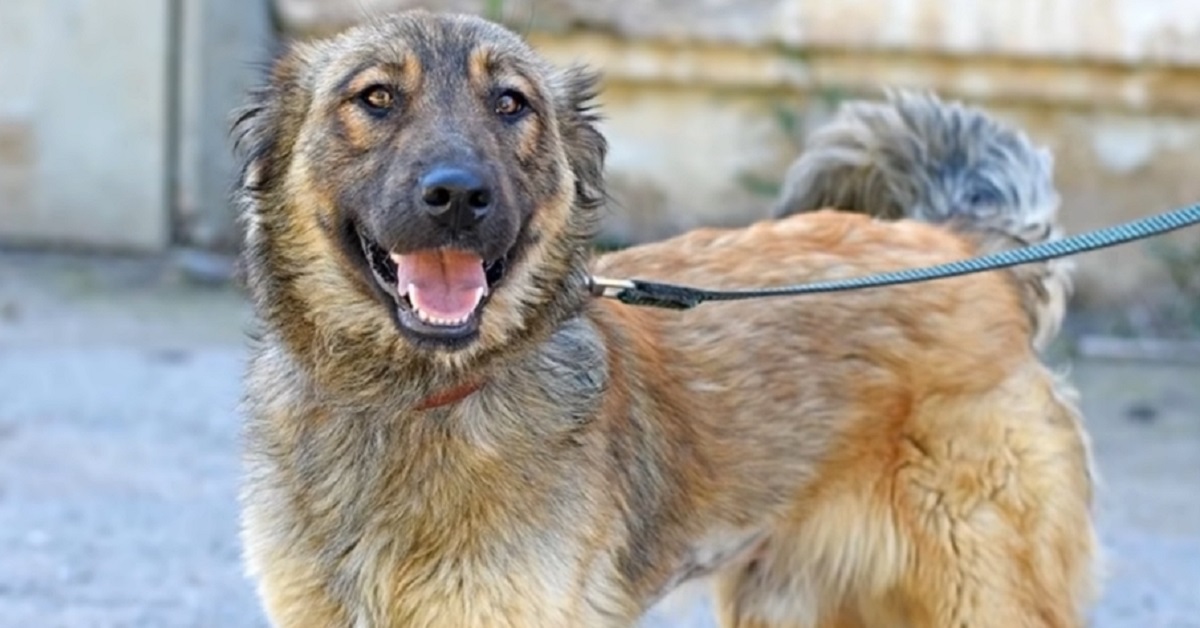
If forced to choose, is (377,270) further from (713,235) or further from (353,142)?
(713,235)

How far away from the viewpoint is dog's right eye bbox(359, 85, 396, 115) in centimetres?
409

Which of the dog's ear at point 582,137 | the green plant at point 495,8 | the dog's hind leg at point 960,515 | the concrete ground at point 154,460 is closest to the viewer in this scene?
the dog's ear at point 582,137

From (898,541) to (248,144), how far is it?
1.84 metres

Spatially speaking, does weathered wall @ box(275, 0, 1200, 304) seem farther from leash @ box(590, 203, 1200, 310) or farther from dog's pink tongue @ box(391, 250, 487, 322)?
dog's pink tongue @ box(391, 250, 487, 322)

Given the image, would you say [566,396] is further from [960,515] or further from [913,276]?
[960,515]

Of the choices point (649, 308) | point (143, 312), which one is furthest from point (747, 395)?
point (143, 312)

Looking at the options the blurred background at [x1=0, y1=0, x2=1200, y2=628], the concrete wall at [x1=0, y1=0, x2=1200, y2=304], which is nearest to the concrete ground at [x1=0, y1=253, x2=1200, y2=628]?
the blurred background at [x1=0, y1=0, x2=1200, y2=628]

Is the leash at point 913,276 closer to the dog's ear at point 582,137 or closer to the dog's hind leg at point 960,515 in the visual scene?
the dog's ear at point 582,137

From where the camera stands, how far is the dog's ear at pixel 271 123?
4270 mm

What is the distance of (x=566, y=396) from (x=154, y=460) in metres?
3.94

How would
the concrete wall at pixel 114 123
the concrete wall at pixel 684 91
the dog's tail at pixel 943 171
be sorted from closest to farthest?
1. the dog's tail at pixel 943 171
2. the concrete wall at pixel 684 91
3. the concrete wall at pixel 114 123

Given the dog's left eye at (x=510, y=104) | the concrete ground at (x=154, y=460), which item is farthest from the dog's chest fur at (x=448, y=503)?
the concrete ground at (x=154, y=460)

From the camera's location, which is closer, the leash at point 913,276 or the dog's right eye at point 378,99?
the dog's right eye at point 378,99

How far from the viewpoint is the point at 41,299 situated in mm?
10359
